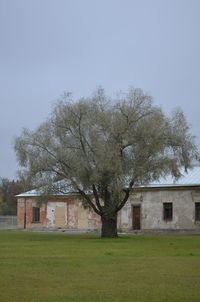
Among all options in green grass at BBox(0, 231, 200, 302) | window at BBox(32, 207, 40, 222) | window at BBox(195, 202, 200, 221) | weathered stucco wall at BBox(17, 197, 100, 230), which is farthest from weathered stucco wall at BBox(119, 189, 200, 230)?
green grass at BBox(0, 231, 200, 302)

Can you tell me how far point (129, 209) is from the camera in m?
57.6

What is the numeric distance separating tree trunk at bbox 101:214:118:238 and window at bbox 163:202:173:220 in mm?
13748

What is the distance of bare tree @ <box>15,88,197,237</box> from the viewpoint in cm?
3978

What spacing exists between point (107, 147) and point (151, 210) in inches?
704

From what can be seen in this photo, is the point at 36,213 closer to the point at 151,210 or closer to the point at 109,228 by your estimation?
the point at 151,210

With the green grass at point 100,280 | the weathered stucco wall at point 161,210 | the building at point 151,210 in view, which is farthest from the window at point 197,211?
the green grass at point 100,280

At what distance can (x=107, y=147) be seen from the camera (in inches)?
1555

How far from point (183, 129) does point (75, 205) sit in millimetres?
23502

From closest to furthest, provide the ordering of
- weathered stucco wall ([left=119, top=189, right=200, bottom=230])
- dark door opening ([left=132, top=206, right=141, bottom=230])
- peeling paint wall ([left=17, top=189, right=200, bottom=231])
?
weathered stucco wall ([left=119, top=189, right=200, bottom=230]), peeling paint wall ([left=17, top=189, right=200, bottom=231]), dark door opening ([left=132, top=206, right=141, bottom=230])

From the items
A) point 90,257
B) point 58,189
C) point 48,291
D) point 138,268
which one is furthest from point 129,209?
point 48,291

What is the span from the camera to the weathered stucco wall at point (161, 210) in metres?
53.3

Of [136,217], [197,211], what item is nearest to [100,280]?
[197,211]

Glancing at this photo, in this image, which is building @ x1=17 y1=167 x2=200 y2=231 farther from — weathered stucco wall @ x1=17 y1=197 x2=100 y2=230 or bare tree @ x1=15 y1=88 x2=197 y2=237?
bare tree @ x1=15 y1=88 x2=197 y2=237

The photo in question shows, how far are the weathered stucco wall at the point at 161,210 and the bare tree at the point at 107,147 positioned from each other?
41.3 feet
